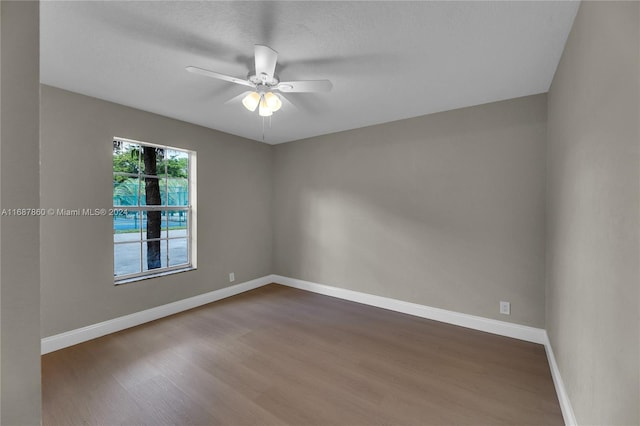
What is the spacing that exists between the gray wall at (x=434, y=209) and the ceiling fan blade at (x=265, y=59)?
6.93 ft

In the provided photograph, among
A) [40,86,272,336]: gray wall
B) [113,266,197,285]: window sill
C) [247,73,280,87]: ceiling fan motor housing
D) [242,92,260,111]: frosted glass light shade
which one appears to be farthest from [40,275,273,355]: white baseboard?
[247,73,280,87]: ceiling fan motor housing

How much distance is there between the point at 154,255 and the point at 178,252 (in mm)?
307

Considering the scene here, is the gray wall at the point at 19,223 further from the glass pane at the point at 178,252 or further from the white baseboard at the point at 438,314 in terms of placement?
the white baseboard at the point at 438,314

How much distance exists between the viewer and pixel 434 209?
3.28m

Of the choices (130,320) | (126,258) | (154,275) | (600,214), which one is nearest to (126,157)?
(126,258)

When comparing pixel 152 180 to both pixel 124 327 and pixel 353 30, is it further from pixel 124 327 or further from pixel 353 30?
pixel 353 30

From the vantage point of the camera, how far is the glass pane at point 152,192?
329 centimetres

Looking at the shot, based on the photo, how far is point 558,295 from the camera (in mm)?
2084

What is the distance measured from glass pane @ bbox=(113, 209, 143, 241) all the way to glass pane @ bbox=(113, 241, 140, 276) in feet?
0.21

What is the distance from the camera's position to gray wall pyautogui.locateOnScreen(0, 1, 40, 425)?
70 cm

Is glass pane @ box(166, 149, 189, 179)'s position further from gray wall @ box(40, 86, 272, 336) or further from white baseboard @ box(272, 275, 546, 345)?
white baseboard @ box(272, 275, 546, 345)

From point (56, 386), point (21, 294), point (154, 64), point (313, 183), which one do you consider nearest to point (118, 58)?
point (154, 64)

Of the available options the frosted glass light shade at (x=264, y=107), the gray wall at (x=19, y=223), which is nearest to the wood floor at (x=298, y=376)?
the gray wall at (x=19, y=223)

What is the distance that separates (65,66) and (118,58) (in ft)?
1.71
